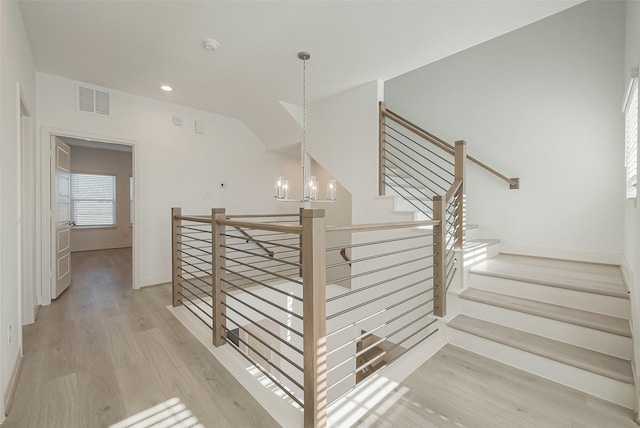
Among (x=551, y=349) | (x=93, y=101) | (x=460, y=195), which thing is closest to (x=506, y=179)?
(x=460, y=195)

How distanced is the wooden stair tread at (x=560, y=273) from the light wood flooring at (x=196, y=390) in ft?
2.84

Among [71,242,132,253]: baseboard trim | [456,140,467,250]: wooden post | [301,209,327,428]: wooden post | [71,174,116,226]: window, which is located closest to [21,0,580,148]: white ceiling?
[456,140,467,250]: wooden post

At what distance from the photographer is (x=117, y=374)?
6.38 ft

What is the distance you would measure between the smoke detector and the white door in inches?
97.6

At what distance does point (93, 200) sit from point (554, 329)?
9376 millimetres

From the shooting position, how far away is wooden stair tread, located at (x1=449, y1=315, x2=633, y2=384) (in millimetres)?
1757

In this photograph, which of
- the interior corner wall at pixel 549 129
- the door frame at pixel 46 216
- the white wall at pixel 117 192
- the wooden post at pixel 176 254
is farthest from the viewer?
the white wall at pixel 117 192

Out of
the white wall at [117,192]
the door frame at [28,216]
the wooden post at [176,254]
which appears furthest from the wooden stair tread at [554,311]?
the white wall at [117,192]

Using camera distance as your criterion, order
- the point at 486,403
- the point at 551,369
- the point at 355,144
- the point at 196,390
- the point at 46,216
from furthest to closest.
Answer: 1. the point at 355,144
2. the point at 46,216
3. the point at 551,369
4. the point at 196,390
5. the point at 486,403

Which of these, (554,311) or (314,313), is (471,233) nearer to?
(554,311)

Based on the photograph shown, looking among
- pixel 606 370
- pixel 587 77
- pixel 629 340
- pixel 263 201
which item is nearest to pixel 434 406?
pixel 606 370

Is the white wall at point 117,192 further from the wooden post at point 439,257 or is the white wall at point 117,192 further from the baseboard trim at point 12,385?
the wooden post at point 439,257

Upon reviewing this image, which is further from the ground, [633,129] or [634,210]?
[633,129]

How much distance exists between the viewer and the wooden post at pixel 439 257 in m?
2.38
